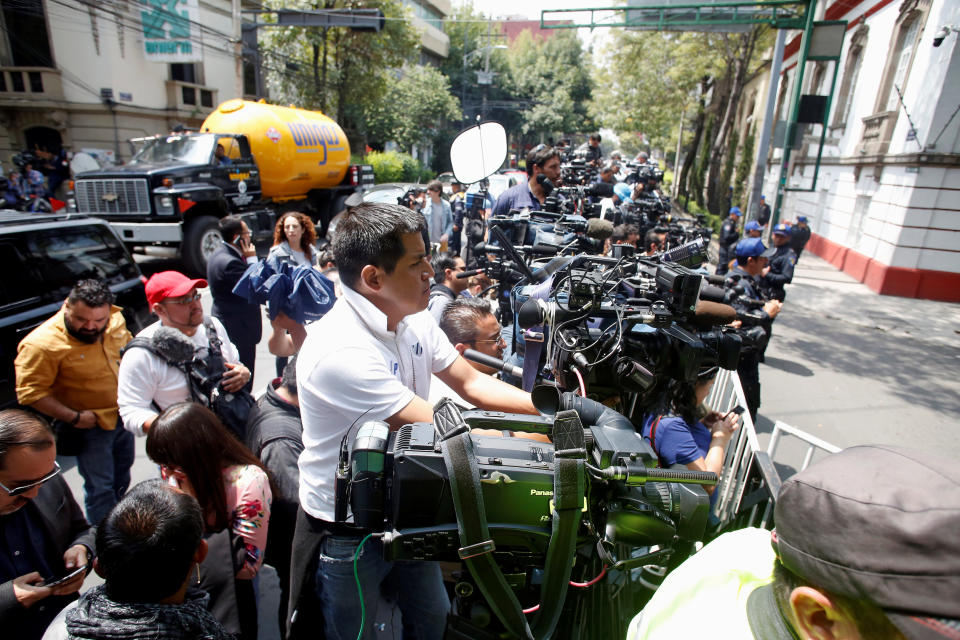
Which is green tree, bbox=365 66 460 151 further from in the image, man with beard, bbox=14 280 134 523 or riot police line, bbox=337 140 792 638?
riot police line, bbox=337 140 792 638

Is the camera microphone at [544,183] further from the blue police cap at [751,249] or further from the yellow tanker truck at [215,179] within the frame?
the yellow tanker truck at [215,179]

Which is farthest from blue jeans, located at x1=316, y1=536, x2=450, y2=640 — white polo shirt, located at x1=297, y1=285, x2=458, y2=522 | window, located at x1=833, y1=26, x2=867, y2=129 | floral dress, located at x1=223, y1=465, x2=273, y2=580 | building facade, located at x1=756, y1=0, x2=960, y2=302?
window, located at x1=833, y1=26, x2=867, y2=129

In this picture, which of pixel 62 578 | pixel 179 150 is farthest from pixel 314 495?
pixel 179 150

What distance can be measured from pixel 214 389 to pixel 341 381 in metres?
1.68

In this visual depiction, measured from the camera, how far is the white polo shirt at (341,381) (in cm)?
155

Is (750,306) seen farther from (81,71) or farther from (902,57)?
(81,71)

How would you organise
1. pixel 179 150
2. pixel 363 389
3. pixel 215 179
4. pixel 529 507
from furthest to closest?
pixel 179 150 → pixel 215 179 → pixel 363 389 → pixel 529 507

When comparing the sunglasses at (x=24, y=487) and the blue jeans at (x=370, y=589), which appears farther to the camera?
the sunglasses at (x=24, y=487)

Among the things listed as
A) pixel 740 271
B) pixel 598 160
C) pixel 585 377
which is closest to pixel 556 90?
pixel 598 160

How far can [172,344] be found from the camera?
2.73m

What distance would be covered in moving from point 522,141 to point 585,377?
4478 cm

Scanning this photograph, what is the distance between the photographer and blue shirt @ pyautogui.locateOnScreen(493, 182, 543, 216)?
5.39 meters

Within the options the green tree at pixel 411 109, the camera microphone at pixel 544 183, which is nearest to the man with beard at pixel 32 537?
the camera microphone at pixel 544 183

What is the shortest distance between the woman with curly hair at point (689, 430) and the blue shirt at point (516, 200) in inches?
125
